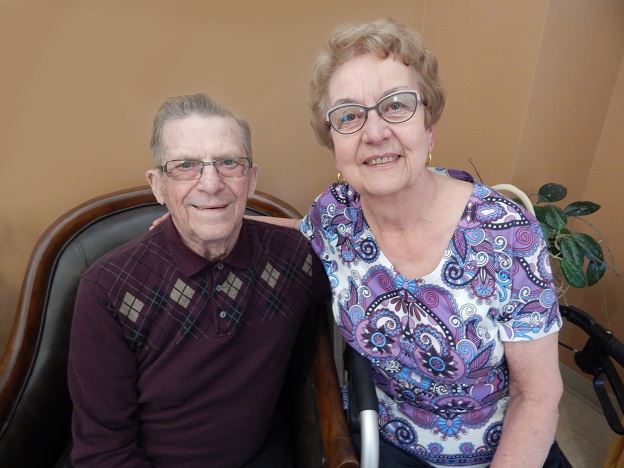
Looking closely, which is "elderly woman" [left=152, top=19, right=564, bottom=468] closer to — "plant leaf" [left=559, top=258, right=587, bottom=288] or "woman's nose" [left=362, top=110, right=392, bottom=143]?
"woman's nose" [left=362, top=110, right=392, bottom=143]

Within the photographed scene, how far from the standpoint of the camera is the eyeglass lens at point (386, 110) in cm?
94

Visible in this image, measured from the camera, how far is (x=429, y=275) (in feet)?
3.28

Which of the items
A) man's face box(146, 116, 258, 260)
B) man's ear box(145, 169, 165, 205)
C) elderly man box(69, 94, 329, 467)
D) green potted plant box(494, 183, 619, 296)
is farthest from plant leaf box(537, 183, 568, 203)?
man's ear box(145, 169, 165, 205)

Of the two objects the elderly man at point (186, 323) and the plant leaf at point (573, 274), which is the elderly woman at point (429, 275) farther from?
the plant leaf at point (573, 274)

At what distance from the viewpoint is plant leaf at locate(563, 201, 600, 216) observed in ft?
5.14

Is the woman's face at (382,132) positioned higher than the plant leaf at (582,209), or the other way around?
the woman's face at (382,132)

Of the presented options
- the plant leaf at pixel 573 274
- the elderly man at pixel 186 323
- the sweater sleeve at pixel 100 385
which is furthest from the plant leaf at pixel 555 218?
the sweater sleeve at pixel 100 385

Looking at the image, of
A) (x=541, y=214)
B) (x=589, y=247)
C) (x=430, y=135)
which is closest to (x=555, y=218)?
(x=541, y=214)

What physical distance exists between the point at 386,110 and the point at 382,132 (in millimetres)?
55

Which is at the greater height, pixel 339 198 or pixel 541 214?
pixel 339 198

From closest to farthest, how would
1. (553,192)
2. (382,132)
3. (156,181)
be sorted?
(382,132) < (156,181) < (553,192)

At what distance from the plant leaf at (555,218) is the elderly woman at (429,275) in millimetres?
615

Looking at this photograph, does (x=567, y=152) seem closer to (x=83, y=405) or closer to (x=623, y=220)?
(x=623, y=220)

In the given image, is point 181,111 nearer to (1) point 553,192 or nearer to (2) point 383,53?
(2) point 383,53
